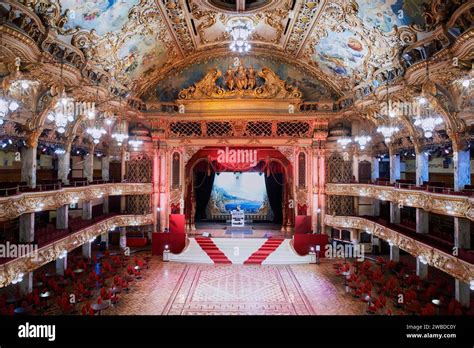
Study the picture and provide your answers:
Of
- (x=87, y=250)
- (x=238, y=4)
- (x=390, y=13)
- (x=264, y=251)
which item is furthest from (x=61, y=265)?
(x=390, y=13)

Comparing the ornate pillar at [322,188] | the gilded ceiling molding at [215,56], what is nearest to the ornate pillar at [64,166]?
the gilded ceiling molding at [215,56]

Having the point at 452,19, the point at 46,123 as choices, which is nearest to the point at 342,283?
the point at 452,19

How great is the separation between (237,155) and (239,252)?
21.2ft

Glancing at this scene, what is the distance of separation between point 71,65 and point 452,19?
12.4 meters

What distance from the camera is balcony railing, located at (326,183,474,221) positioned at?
10.2 m

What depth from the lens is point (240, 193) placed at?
25484 millimetres

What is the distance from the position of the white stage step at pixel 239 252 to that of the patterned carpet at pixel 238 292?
662 millimetres

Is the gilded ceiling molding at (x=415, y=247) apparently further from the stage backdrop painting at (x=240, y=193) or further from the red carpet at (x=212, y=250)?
the red carpet at (x=212, y=250)

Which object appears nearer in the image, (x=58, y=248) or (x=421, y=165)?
(x=58, y=248)

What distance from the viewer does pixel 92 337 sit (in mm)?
2078

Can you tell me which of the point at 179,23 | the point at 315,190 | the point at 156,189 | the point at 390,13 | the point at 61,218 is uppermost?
the point at 179,23

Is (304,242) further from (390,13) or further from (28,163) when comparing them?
(28,163)

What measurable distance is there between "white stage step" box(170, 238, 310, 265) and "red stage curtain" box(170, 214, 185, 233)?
0.91 m

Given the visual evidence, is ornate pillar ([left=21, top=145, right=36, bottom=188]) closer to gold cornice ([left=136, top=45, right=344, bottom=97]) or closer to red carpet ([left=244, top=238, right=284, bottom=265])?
gold cornice ([left=136, top=45, right=344, bottom=97])
